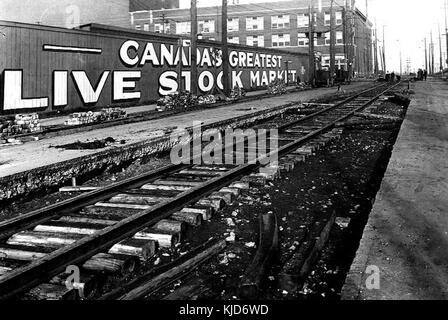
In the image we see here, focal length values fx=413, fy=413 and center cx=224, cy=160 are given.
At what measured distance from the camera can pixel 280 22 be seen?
2707 inches

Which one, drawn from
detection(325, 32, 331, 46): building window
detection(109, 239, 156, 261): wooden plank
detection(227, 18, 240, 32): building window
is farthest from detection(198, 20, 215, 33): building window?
detection(109, 239, 156, 261): wooden plank

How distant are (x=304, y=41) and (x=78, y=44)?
54.0 m

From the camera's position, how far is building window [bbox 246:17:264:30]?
69688mm

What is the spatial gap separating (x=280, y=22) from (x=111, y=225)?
228 ft

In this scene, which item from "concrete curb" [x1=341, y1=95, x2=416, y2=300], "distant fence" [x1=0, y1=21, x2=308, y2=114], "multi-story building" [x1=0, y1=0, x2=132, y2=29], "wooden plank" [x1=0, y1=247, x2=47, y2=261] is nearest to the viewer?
"concrete curb" [x1=341, y1=95, x2=416, y2=300]

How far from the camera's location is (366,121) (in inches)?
532

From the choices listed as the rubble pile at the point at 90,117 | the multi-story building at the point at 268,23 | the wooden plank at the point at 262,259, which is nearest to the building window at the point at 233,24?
the multi-story building at the point at 268,23

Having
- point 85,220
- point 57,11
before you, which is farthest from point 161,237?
point 57,11

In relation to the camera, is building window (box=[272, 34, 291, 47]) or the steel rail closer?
the steel rail

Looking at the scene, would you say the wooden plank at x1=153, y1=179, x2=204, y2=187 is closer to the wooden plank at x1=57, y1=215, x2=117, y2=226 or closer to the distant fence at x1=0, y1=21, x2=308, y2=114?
the wooden plank at x1=57, y1=215, x2=117, y2=226

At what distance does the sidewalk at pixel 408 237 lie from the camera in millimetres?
2832

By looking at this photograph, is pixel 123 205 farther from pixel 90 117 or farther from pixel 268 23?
pixel 268 23

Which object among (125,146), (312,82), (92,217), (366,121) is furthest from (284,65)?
(92,217)

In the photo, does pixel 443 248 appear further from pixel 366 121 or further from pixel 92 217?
pixel 366 121
